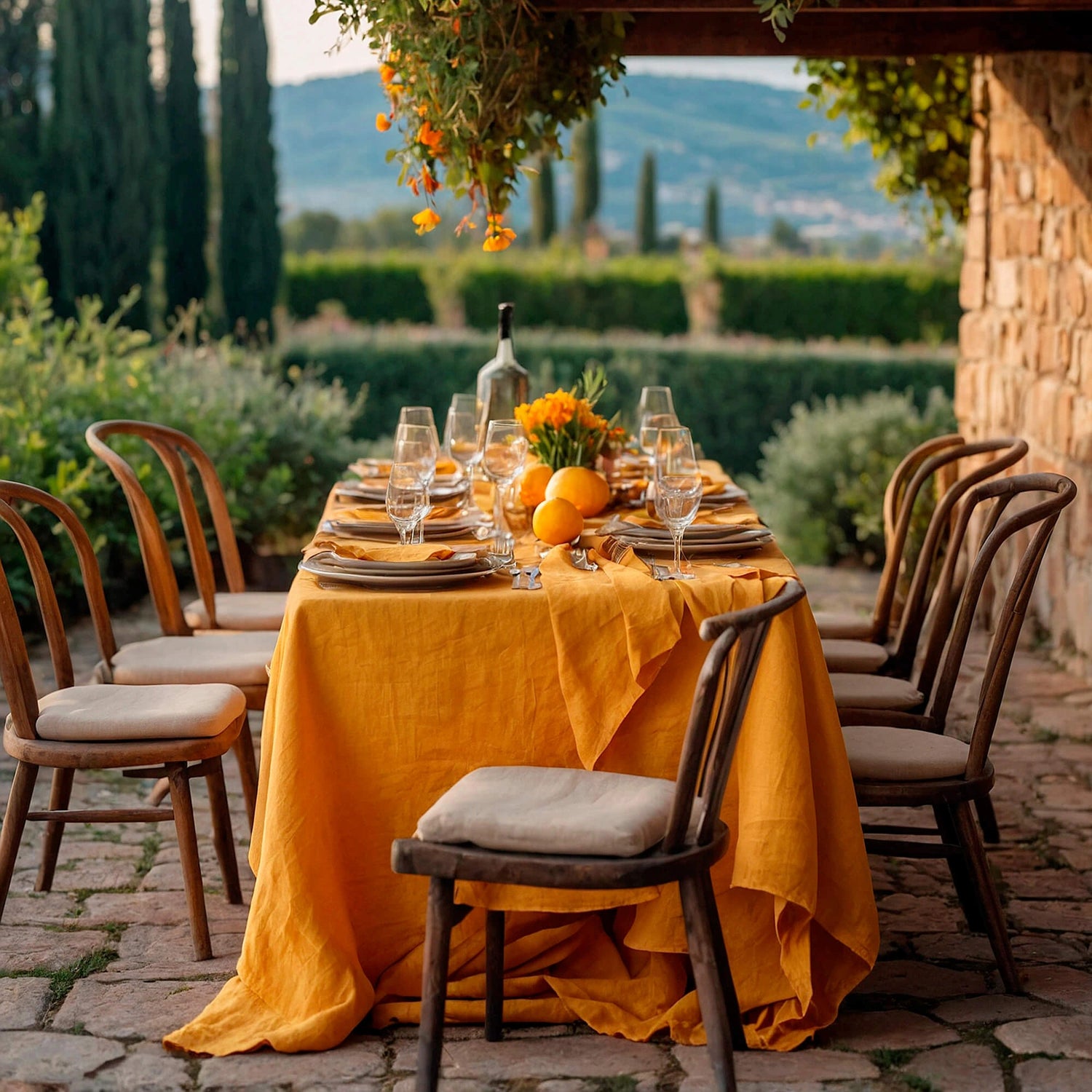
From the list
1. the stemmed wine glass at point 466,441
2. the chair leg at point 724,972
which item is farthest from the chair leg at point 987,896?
the stemmed wine glass at point 466,441

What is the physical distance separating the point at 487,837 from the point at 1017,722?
9.05ft

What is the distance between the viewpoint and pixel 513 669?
92.6 inches

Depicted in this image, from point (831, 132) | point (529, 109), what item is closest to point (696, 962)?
point (529, 109)

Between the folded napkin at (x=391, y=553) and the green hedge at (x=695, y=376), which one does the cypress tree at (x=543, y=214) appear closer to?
the green hedge at (x=695, y=376)

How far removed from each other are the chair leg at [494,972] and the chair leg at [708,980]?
410 millimetres

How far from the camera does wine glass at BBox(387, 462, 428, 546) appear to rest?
2.70m

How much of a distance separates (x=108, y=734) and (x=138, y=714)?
2.7 inches

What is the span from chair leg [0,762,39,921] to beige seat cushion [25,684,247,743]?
110 millimetres

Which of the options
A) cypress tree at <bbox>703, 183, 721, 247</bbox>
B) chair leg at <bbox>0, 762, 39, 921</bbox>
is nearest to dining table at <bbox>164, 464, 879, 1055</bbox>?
chair leg at <bbox>0, 762, 39, 921</bbox>

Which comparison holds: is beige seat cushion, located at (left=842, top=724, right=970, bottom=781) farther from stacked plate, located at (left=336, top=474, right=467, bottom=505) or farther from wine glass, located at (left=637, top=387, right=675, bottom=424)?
wine glass, located at (left=637, top=387, right=675, bottom=424)

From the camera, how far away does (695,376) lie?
30.9 feet

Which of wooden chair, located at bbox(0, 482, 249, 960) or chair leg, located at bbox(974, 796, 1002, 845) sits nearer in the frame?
wooden chair, located at bbox(0, 482, 249, 960)

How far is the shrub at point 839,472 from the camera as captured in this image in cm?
673

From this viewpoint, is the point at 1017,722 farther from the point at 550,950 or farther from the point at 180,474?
the point at 180,474
